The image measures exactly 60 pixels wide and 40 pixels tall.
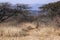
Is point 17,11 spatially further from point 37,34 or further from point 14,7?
point 37,34

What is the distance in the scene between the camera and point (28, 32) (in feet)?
17.1

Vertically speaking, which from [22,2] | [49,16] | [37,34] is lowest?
[37,34]

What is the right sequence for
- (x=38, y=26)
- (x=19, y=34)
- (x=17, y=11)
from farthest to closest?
(x=17, y=11), (x=38, y=26), (x=19, y=34)

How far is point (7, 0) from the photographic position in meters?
6.25

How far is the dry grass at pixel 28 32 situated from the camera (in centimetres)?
488

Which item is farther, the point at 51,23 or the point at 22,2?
the point at 22,2

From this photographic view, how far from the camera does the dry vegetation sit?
489cm

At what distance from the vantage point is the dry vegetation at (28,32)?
4.89 metres

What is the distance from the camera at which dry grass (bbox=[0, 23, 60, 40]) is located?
16.0 ft

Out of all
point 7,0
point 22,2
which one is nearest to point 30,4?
point 22,2

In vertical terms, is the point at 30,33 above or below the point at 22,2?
below

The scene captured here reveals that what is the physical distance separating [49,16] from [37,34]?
104 centimetres

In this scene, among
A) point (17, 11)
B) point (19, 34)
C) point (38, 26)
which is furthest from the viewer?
point (17, 11)

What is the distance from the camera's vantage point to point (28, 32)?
5215 mm
